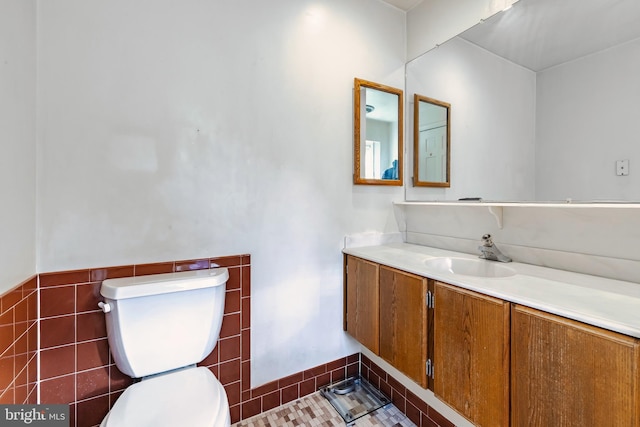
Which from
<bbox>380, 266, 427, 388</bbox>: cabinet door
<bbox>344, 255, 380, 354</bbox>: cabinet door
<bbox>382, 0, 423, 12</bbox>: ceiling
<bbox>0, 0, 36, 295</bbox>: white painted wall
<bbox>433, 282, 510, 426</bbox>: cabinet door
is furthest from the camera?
<bbox>382, 0, 423, 12</bbox>: ceiling

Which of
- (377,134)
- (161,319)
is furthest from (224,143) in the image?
(377,134)

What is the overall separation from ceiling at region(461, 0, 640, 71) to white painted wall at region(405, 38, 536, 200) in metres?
0.06

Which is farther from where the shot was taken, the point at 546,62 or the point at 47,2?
the point at 546,62

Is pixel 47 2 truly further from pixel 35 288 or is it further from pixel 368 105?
pixel 368 105

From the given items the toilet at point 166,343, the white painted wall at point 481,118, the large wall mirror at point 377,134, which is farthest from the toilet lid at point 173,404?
the white painted wall at point 481,118

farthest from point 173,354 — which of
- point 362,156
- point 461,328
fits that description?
point 362,156

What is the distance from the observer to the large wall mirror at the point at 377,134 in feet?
5.84

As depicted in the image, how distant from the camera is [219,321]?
1250 mm

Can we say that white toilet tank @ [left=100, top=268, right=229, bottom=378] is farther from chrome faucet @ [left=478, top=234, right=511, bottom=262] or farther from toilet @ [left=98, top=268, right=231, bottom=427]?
chrome faucet @ [left=478, top=234, right=511, bottom=262]

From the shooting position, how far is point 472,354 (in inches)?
41.1

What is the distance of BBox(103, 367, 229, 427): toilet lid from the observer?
0.89m

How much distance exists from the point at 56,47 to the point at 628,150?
219 centimetres

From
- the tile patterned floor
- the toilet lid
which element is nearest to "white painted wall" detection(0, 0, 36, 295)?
the toilet lid

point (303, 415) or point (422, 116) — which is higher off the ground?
point (422, 116)
